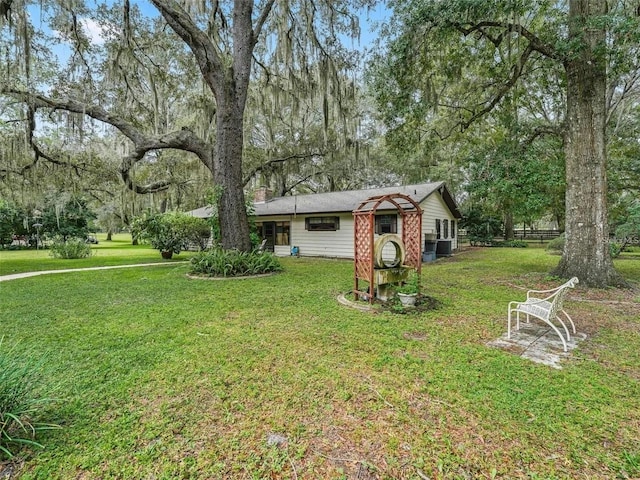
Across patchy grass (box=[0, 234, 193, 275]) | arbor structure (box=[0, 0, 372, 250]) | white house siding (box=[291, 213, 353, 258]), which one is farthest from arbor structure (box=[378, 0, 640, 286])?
patchy grass (box=[0, 234, 193, 275])

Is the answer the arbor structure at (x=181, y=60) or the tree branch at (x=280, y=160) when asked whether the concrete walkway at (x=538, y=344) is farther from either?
the tree branch at (x=280, y=160)

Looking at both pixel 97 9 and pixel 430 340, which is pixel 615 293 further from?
pixel 97 9

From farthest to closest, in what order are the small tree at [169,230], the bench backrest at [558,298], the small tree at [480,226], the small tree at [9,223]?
the small tree at [480,226], the small tree at [9,223], the small tree at [169,230], the bench backrest at [558,298]

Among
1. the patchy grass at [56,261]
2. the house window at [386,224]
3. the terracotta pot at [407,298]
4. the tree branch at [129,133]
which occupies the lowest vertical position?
the terracotta pot at [407,298]

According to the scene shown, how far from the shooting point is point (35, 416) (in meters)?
2.25

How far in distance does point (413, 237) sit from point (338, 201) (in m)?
7.71

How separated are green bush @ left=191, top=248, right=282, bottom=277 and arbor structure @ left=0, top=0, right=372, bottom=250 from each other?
0.41 meters

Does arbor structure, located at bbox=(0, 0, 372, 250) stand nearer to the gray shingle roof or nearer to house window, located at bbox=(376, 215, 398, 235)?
the gray shingle roof

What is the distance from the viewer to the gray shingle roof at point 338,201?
507 inches

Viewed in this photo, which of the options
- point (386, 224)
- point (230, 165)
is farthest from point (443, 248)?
point (230, 165)

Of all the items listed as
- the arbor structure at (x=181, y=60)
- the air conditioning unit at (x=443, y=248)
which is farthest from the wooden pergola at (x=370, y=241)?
the air conditioning unit at (x=443, y=248)

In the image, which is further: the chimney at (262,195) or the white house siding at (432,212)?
the chimney at (262,195)

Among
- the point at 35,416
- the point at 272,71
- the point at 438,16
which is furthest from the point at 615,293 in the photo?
the point at 272,71

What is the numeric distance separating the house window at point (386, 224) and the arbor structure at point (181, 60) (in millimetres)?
5043
